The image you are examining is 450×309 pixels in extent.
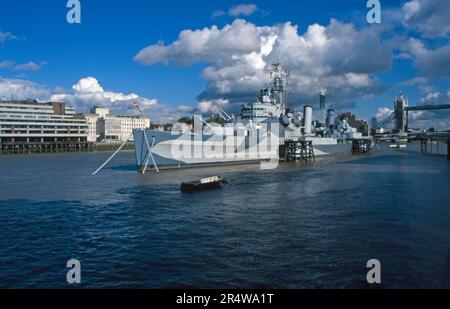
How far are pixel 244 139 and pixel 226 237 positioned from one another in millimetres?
45923

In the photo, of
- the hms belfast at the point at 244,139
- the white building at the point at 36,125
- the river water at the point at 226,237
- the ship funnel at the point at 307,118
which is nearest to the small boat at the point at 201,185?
the river water at the point at 226,237

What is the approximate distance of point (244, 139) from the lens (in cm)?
6347

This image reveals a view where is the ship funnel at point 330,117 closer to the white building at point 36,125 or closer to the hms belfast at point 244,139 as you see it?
the hms belfast at point 244,139

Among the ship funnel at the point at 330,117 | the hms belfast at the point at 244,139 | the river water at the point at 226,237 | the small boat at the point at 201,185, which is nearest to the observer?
the river water at the point at 226,237

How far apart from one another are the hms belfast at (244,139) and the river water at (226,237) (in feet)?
57.2

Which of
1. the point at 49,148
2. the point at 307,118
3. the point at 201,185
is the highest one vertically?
the point at 307,118

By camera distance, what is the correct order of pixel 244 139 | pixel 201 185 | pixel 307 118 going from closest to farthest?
pixel 201 185, pixel 244 139, pixel 307 118

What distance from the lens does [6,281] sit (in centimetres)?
1297

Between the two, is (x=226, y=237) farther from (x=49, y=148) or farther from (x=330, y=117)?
(x=49, y=148)

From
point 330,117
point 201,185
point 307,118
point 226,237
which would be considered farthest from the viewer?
point 330,117

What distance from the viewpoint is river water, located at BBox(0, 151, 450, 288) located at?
43.5 ft

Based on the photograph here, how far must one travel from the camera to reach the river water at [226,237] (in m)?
13.3

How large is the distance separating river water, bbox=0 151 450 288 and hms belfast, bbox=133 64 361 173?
17425mm

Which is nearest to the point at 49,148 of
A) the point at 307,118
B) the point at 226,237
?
the point at 307,118
